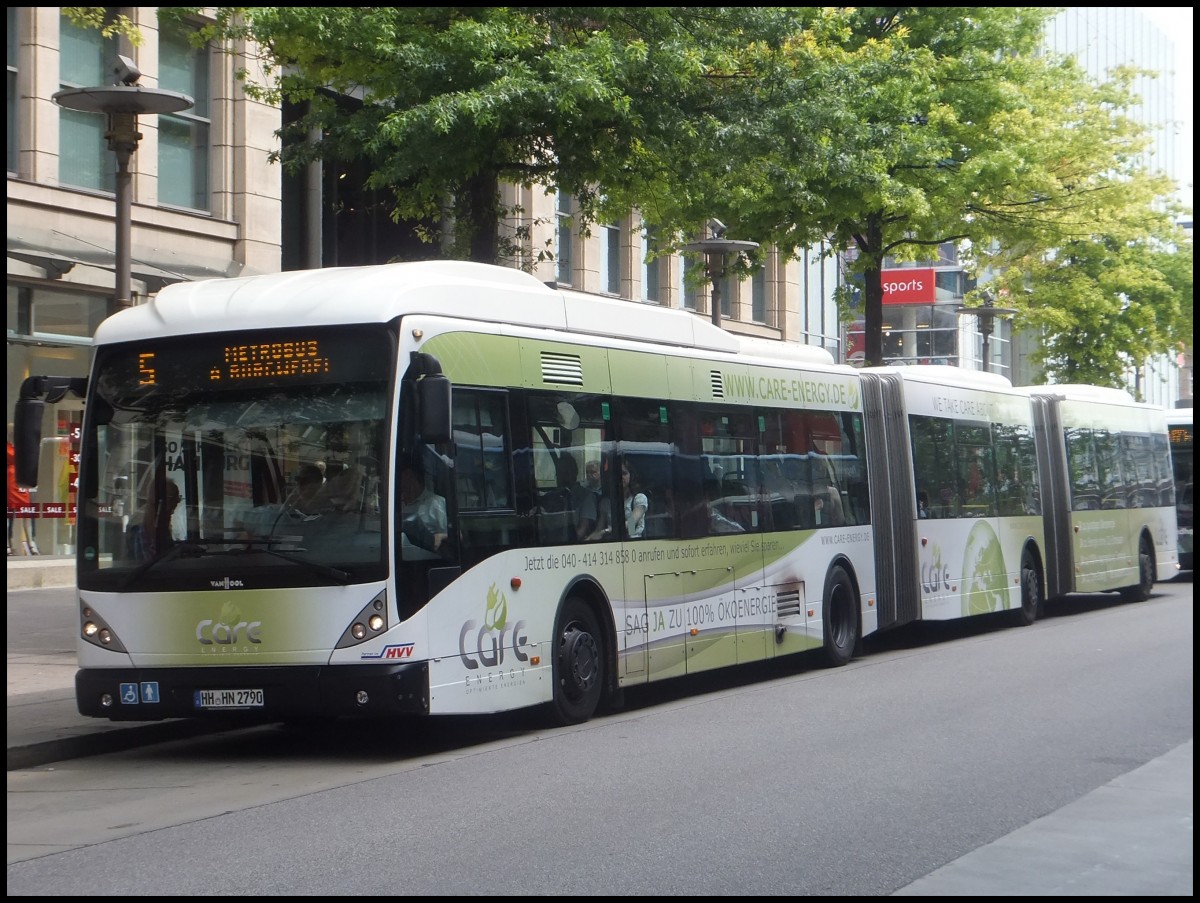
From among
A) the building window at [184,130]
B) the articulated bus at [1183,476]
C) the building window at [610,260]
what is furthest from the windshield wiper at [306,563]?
the building window at [610,260]

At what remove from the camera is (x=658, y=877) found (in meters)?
6.78

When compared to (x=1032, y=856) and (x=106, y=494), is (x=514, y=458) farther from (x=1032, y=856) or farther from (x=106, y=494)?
(x=1032, y=856)

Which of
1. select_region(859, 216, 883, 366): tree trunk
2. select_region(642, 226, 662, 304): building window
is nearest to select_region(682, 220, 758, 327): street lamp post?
select_region(859, 216, 883, 366): tree trunk

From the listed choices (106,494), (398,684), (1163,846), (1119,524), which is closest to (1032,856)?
(1163,846)

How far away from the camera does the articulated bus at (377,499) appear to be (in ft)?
34.3

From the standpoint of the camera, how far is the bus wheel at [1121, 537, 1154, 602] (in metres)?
27.5

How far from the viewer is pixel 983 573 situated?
69.4ft

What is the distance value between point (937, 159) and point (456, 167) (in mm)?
11745

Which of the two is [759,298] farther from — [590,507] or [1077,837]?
[1077,837]

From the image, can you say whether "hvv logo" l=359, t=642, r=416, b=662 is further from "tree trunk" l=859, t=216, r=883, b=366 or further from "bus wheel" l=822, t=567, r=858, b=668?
"tree trunk" l=859, t=216, r=883, b=366

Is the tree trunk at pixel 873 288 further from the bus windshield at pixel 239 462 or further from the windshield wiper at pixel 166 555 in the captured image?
the windshield wiper at pixel 166 555

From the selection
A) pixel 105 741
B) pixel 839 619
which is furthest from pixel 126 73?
pixel 839 619

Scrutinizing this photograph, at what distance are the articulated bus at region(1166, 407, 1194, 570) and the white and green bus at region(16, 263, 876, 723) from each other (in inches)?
926

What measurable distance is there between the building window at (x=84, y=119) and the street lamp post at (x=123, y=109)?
318 inches
